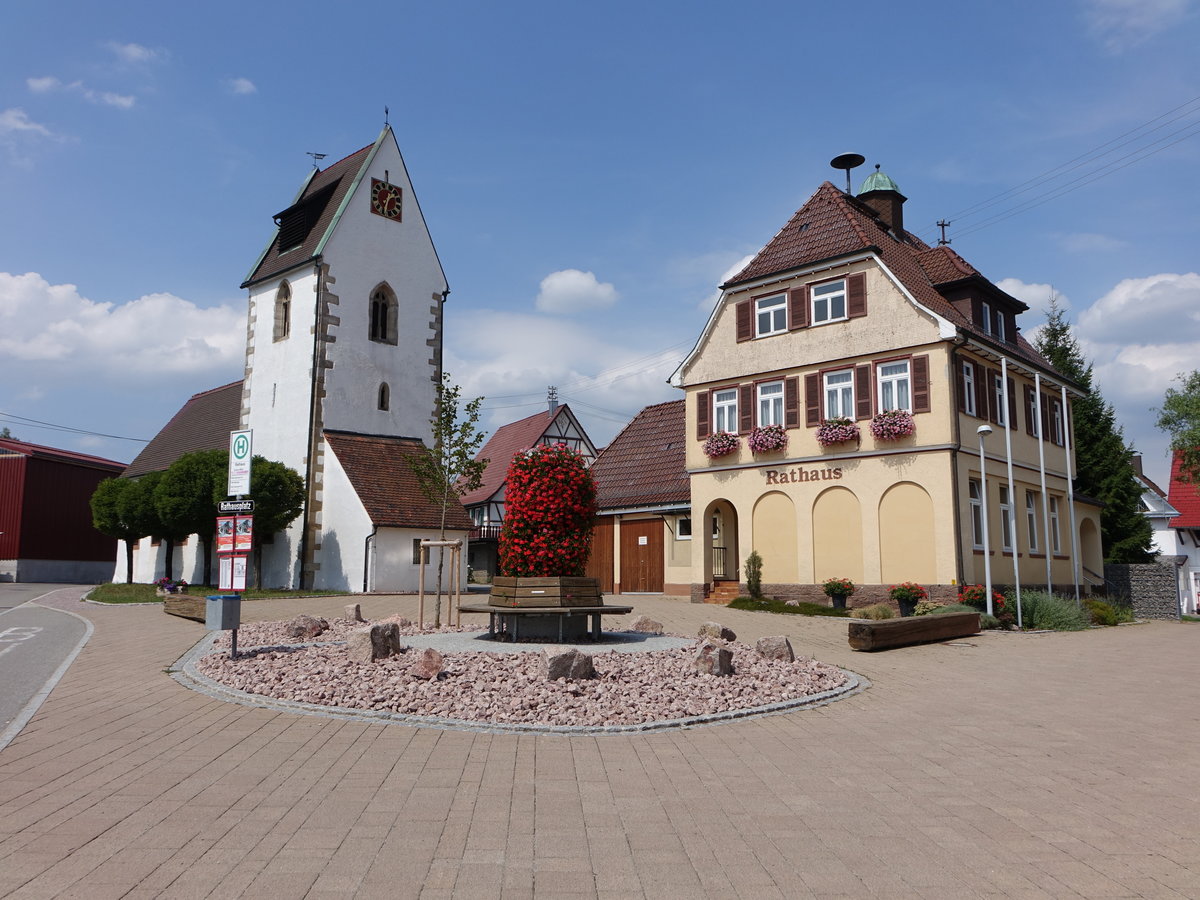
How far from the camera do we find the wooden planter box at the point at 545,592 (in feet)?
43.3

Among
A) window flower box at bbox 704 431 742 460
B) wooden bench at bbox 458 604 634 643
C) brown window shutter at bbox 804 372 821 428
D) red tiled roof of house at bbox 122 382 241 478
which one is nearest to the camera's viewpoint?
wooden bench at bbox 458 604 634 643

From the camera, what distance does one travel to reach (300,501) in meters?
32.6

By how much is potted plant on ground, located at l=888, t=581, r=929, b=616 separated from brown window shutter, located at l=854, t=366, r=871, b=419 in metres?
5.09

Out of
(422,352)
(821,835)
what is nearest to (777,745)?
(821,835)

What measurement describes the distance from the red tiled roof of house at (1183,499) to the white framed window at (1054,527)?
23.3 metres

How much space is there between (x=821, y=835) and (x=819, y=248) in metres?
23.5

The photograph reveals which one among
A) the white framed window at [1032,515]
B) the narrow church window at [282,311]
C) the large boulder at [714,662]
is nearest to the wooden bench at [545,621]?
the large boulder at [714,662]

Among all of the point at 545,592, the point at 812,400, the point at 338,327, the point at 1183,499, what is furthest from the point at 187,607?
the point at 1183,499

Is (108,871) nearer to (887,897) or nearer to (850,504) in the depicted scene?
(887,897)

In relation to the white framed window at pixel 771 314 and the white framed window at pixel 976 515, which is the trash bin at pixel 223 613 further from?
the white framed window at pixel 771 314

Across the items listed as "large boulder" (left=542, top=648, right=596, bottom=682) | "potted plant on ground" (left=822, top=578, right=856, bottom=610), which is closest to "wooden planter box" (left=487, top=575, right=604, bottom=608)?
"large boulder" (left=542, top=648, right=596, bottom=682)

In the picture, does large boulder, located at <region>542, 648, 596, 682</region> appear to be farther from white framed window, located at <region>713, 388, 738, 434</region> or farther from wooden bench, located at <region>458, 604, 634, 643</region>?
white framed window, located at <region>713, 388, 738, 434</region>

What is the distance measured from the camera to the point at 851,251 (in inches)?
1011

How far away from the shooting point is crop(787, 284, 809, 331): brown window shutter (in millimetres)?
27016
